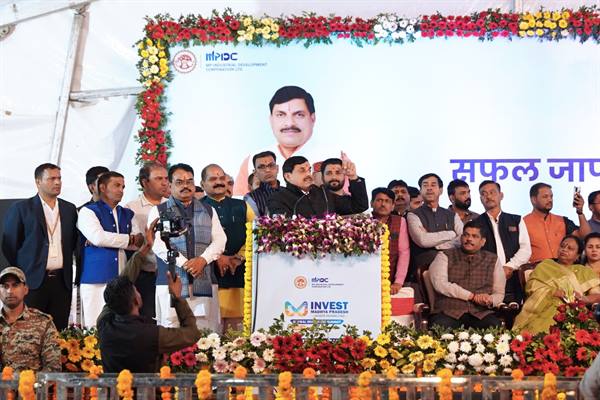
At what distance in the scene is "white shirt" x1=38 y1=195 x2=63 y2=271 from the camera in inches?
291

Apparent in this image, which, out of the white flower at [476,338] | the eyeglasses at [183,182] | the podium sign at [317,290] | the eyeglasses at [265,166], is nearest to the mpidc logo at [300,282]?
the podium sign at [317,290]

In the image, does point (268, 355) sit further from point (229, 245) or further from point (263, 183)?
point (263, 183)

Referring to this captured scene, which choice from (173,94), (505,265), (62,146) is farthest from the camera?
(62,146)

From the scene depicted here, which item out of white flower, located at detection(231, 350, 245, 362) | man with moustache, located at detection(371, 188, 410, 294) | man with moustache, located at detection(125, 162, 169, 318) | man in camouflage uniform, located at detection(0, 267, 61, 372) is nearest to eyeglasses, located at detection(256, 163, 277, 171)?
man with moustache, located at detection(125, 162, 169, 318)

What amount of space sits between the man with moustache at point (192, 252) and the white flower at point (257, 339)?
1061mm

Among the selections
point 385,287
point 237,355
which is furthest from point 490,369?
point 237,355

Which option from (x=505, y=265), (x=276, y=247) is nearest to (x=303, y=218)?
(x=276, y=247)

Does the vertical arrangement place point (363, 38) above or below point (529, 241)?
above

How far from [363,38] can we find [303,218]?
138 inches

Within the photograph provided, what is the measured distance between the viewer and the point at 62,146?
10.4m

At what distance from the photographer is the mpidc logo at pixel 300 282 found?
6.71m

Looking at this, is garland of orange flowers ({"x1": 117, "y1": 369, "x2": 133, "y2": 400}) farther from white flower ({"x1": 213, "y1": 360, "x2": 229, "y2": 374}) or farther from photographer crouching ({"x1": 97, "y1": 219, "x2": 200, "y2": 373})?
white flower ({"x1": 213, "y1": 360, "x2": 229, "y2": 374})

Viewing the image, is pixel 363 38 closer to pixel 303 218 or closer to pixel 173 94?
pixel 173 94

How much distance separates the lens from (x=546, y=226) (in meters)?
8.66
